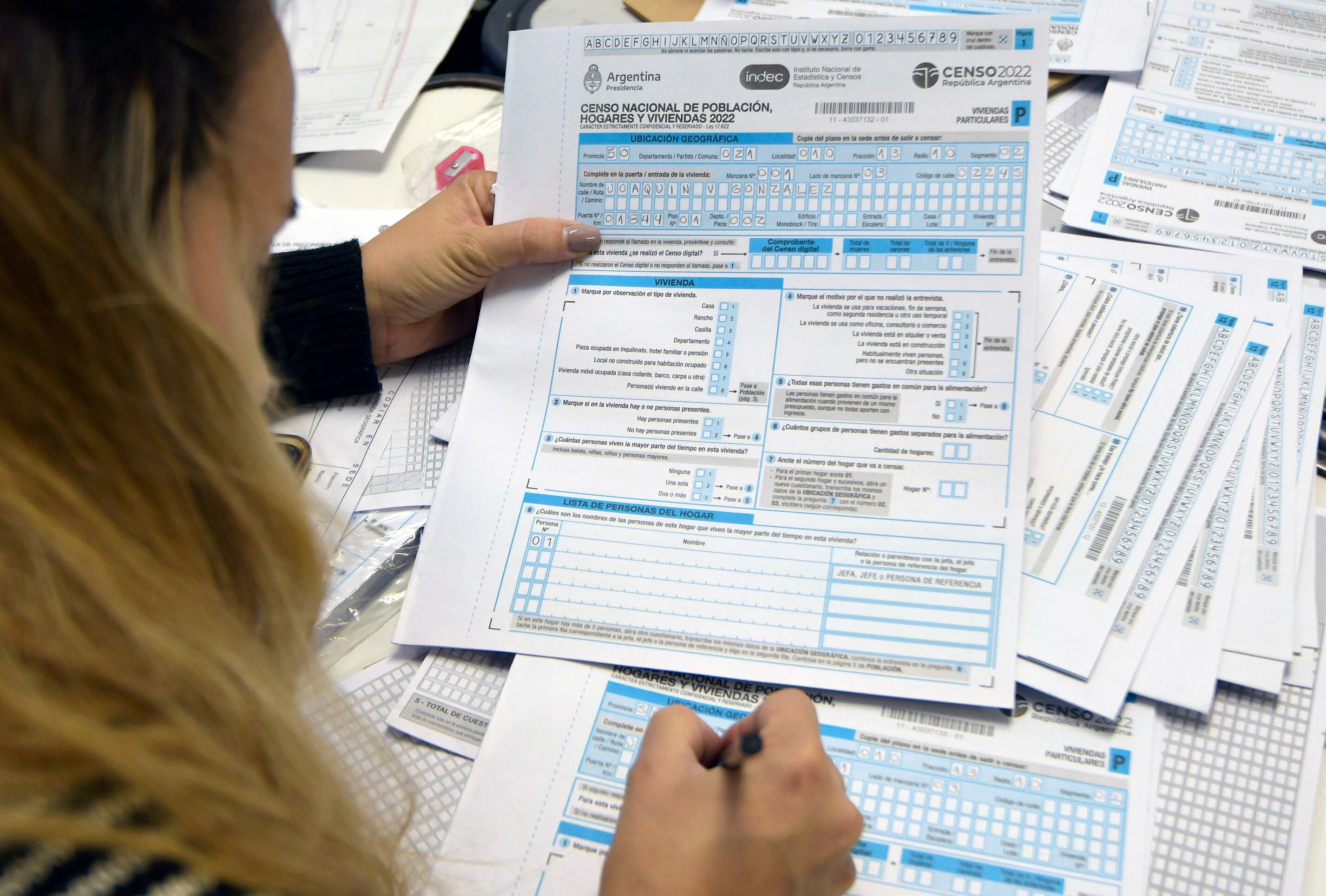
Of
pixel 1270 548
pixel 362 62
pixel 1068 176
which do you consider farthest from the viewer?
pixel 362 62

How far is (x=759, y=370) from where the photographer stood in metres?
0.61

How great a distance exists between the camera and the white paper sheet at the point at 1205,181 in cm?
70

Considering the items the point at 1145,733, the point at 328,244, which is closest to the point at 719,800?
the point at 1145,733

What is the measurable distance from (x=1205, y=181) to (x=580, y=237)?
20.7 inches

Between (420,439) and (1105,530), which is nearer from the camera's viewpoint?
(1105,530)

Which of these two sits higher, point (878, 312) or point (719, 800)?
point (878, 312)

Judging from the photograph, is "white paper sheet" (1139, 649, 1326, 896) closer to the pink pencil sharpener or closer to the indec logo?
the indec logo

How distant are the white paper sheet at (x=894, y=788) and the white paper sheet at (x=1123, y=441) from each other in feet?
0.13

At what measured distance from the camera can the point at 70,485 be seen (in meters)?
0.32

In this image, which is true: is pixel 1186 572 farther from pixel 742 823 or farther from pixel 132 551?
pixel 132 551

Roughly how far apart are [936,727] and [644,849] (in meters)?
0.19

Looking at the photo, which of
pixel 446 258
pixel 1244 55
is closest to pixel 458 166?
pixel 446 258

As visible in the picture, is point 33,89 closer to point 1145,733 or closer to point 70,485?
point 70,485

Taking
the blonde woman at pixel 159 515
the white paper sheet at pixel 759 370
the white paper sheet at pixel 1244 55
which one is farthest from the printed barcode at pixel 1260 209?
the blonde woman at pixel 159 515
